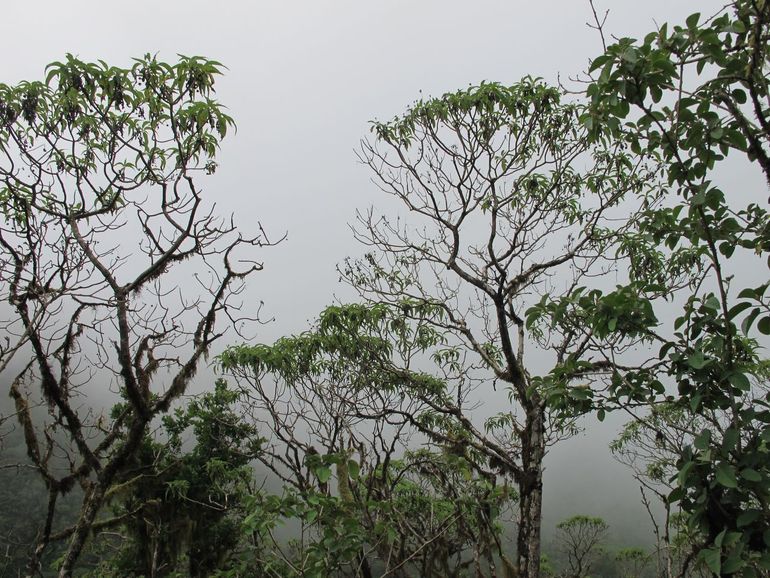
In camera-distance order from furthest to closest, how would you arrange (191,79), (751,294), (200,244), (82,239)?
(200,244) → (82,239) → (191,79) → (751,294)

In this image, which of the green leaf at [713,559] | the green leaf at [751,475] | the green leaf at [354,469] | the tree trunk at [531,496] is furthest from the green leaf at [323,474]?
the tree trunk at [531,496]

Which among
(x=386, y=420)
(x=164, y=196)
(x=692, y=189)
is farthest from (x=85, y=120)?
(x=692, y=189)

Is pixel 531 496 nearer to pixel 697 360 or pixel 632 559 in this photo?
pixel 697 360

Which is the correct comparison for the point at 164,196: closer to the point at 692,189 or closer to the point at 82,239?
the point at 82,239

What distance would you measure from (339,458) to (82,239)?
8.71ft

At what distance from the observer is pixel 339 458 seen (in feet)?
7.93

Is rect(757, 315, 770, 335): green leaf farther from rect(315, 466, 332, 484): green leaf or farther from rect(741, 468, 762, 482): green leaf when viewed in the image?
rect(315, 466, 332, 484): green leaf

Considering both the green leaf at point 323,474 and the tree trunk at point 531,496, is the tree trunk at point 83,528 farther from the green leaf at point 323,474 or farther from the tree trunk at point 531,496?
the tree trunk at point 531,496

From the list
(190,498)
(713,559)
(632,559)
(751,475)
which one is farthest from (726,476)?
(632,559)

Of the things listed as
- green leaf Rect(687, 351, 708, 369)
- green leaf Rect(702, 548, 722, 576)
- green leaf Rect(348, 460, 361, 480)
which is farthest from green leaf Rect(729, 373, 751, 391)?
green leaf Rect(348, 460, 361, 480)

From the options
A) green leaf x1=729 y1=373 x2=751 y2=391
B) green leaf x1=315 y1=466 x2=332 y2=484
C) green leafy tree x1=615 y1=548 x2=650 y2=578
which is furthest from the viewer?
green leafy tree x1=615 y1=548 x2=650 y2=578

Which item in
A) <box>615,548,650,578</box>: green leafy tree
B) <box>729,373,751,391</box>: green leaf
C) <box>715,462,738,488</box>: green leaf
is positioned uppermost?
<box>729,373,751,391</box>: green leaf

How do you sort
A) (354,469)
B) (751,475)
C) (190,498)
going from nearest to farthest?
(751,475), (354,469), (190,498)

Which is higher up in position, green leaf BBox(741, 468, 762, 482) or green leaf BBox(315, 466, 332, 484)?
green leaf BBox(315, 466, 332, 484)
